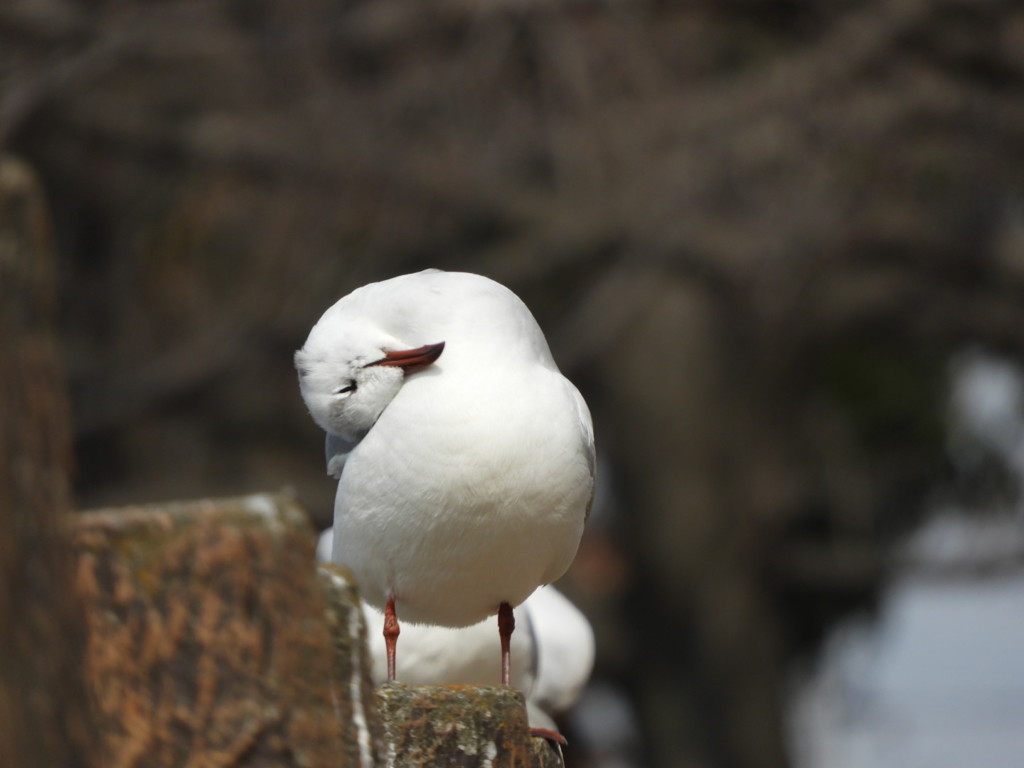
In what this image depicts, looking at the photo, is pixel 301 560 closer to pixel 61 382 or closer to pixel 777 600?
pixel 61 382

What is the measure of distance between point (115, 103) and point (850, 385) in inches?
250

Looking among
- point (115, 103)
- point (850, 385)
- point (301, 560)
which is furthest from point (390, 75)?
point (301, 560)

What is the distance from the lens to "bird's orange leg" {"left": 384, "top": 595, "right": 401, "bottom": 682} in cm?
336

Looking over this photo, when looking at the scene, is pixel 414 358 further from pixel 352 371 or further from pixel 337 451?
pixel 337 451

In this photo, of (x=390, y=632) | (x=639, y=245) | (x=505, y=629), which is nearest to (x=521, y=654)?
(x=505, y=629)

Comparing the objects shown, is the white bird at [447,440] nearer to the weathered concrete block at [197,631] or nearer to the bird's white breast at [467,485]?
the bird's white breast at [467,485]

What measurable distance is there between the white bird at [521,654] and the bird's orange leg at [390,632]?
286 mm

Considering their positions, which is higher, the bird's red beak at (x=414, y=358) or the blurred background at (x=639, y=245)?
the blurred background at (x=639, y=245)

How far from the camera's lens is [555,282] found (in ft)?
34.7

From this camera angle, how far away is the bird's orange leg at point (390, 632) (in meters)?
3.36

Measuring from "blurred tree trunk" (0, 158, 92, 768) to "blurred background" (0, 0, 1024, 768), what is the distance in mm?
6171

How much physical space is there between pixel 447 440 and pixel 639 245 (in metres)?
6.67

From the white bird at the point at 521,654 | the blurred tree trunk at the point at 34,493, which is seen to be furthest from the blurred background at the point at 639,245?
the blurred tree trunk at the point at 34,493

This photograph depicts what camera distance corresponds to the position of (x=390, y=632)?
338 centimetres
